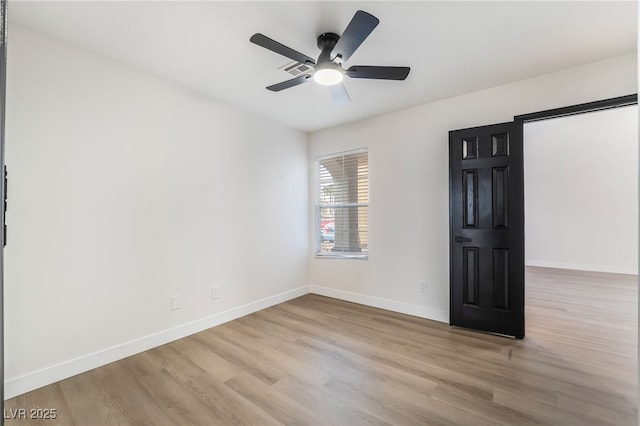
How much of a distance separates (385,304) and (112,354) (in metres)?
2.89

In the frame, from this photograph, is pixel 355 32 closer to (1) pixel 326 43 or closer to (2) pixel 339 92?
(1) pixel 326 43

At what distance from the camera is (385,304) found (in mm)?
3635

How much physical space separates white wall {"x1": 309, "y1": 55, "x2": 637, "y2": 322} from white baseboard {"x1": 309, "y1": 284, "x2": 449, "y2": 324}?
1 cm

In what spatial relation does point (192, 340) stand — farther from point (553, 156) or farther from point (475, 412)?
point (553, 156)

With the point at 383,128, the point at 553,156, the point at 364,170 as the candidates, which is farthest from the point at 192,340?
the point at 553,156

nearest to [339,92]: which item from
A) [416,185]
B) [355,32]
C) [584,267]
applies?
[355,32]

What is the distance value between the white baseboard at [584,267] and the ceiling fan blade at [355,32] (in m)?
6.83

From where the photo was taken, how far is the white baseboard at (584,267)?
5430mm

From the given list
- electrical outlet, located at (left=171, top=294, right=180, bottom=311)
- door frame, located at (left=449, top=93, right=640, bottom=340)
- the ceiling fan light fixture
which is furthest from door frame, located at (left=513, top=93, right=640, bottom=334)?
electrical outlet, located at (left=171, top=294, right=180, bottom=311)

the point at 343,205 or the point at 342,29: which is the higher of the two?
the point at 342,29

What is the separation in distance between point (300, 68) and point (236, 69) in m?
0.69

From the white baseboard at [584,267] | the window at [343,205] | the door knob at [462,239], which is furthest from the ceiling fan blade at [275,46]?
the white baseboard at [584,267]

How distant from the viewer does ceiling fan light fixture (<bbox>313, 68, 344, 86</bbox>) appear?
202cm

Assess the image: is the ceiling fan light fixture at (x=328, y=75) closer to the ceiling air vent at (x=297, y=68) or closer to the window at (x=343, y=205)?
the ceiling air vent at (x=297, y=68)
